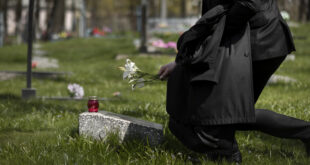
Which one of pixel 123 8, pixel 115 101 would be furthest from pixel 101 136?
pixel 123 8

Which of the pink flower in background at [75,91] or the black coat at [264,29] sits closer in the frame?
the black coat at [264,29]

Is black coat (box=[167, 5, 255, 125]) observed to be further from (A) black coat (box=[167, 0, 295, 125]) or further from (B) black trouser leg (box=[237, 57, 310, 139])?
(B) black trouser leg (box=[237, 57, 310, 139])

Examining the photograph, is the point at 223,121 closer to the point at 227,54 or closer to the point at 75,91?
the point at 227,54

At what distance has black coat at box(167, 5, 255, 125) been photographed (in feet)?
8.53

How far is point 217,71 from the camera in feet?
8.54

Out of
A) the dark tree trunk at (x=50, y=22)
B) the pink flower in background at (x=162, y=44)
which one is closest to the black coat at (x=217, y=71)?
the pink flower in background at (x=162, y=44)

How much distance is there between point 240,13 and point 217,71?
1.28 feet

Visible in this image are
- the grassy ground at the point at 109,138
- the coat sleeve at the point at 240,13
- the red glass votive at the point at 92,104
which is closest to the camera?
the coat sleeve at the point at 240,13

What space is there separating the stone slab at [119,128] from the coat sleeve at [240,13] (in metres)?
1.12

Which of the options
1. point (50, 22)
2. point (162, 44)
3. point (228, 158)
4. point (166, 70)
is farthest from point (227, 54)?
point (50, 22)

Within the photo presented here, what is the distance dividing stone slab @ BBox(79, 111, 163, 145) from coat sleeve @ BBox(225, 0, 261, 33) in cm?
112

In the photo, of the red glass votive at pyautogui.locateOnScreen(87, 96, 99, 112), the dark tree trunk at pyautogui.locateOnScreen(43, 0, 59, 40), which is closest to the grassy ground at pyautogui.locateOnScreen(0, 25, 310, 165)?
the red glass votive at pyautogui.locateOnScreen(87, 96, 99, 112)

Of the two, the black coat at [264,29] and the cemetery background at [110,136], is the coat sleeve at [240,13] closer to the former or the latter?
the black coat at [264,29]

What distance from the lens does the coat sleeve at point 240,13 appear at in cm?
255
